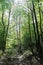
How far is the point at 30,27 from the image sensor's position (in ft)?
95.8

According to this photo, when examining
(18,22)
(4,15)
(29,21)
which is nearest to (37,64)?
(29,21)

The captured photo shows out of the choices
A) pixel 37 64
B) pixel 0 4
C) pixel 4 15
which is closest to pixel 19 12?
pixel 4 15

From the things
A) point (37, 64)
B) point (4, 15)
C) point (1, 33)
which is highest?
point (4, 15)

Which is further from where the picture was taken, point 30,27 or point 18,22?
point 18,22

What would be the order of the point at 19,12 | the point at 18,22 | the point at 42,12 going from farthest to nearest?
the point at 18,22
the point at 19,12
the point at 42,12

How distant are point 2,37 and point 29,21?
496cm

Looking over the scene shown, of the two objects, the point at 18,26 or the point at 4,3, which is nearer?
the point at 4,3

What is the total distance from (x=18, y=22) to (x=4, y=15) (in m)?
8.61

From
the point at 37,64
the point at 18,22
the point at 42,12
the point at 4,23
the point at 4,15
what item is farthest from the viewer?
the point at 18,22

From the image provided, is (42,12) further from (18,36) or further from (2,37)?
(18,36)

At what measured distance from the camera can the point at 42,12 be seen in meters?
22.7

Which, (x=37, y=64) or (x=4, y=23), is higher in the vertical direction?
(x=4, y=23)

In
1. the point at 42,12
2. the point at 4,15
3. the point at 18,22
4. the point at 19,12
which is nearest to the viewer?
the point at 42,12

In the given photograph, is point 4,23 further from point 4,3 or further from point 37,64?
point 4,3
